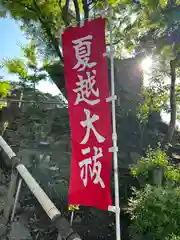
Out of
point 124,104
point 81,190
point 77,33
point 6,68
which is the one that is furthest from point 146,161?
point 6,68

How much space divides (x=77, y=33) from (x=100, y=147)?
1.35m

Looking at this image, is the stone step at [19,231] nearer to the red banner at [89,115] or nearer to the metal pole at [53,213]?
the metal pole at [53,213]

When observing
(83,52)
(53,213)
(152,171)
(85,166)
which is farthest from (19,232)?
(152,171)

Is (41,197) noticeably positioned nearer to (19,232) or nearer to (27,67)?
(19,232)

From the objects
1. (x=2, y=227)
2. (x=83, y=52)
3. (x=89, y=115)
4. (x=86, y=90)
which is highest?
(x=83, y=52)

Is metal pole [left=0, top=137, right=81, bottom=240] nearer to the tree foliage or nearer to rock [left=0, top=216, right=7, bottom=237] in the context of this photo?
rock [left=0, top=216, right=7, bottom=237]

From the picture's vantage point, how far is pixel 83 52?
2.54 metres

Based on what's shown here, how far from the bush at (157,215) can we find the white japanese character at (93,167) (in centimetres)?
139

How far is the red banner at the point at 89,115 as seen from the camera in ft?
7.14

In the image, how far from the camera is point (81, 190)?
7.42 feet

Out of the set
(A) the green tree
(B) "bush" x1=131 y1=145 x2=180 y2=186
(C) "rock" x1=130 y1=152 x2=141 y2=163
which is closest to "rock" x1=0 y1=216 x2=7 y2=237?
(B) "bush" x1=131 y1=145 x2=180 y2=186

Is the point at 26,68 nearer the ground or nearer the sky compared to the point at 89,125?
nearer the sky

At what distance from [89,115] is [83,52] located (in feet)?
2.40

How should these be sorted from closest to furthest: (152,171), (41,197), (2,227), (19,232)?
(41,197) < (2,227) < (19,232) < (152,171)
